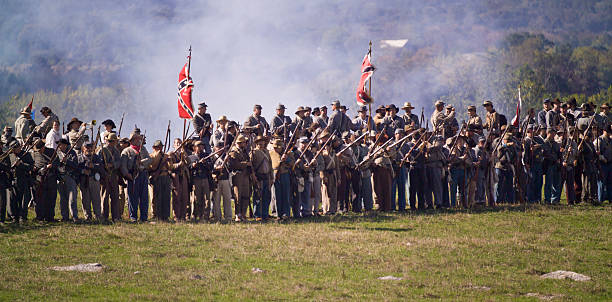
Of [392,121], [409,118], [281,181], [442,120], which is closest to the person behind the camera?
[281,181]

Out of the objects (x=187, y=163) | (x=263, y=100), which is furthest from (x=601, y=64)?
(x=187, y=163)

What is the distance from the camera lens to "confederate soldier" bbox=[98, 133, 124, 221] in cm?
2266

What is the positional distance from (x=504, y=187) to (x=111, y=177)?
12.5 m

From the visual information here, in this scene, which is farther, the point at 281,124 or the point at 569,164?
the point at 281,124

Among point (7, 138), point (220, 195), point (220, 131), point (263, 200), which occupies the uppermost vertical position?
point (220, 131)

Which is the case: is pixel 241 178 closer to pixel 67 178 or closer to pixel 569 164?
pixel 67 178

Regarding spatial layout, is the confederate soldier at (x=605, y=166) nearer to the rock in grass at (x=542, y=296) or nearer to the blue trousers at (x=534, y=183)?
the blue trousers at (x=534, y=183)

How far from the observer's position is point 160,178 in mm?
22922

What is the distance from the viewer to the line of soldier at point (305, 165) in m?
22.7

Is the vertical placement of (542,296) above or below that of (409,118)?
below

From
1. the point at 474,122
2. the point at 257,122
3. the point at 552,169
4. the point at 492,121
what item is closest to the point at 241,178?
the point at 257,122

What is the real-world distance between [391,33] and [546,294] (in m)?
130

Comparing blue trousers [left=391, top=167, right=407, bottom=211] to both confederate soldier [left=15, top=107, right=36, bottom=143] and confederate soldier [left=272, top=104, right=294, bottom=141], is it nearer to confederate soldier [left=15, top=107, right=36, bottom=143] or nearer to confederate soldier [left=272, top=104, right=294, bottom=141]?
confederate soldier [left=272, top=104, right=294, bottom=141]

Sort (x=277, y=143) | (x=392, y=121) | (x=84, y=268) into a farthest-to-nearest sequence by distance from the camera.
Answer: (x=392, y=121) → (x=277, y=143) → (x=84, y=268)
